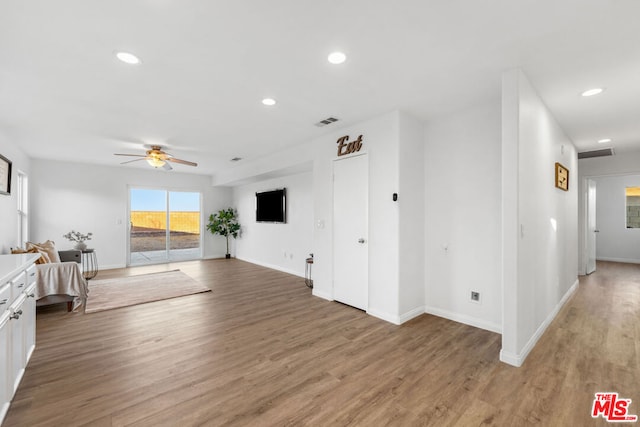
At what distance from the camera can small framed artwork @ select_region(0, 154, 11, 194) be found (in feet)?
13.0

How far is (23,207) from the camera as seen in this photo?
5609 mm

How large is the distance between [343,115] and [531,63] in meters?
1.90

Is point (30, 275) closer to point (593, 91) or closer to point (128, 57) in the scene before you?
point (128, 57)

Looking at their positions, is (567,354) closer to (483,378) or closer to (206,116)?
(483,378)

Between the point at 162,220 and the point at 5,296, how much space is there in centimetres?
664

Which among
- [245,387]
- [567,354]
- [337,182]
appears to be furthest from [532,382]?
[337,182]

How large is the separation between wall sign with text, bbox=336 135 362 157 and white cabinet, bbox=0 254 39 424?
11.2ft

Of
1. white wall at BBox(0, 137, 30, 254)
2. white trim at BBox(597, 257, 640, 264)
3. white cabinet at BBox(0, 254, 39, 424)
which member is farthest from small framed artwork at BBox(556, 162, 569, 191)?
white wall at BBox(0, 137, 30, 254)

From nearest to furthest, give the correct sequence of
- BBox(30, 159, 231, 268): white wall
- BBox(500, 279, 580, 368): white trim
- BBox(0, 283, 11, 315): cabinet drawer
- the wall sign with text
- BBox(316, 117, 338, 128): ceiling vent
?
BBox(0, 283, 11, 315): cabinet drawer → BBox(500, 279, 580, 368): white trim → BBox(316, 117, 338, 128): ceiling vent → the wall sign with text → BBox(30, 159, 231, 268): white wall

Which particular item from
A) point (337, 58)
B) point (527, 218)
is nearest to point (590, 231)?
point (527, 218)

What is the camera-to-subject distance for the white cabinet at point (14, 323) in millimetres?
1668

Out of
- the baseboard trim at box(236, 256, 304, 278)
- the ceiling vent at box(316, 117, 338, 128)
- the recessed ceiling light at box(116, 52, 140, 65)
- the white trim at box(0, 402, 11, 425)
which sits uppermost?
the recessed ceiling light at box(116, 52, 140, 65)

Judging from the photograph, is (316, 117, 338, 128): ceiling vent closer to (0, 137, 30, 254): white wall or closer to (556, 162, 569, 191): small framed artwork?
(556, 162, 569, 191): small framed artwork

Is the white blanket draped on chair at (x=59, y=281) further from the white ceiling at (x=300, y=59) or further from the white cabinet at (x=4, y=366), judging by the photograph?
the white cabinet at (x=4, y=366)
